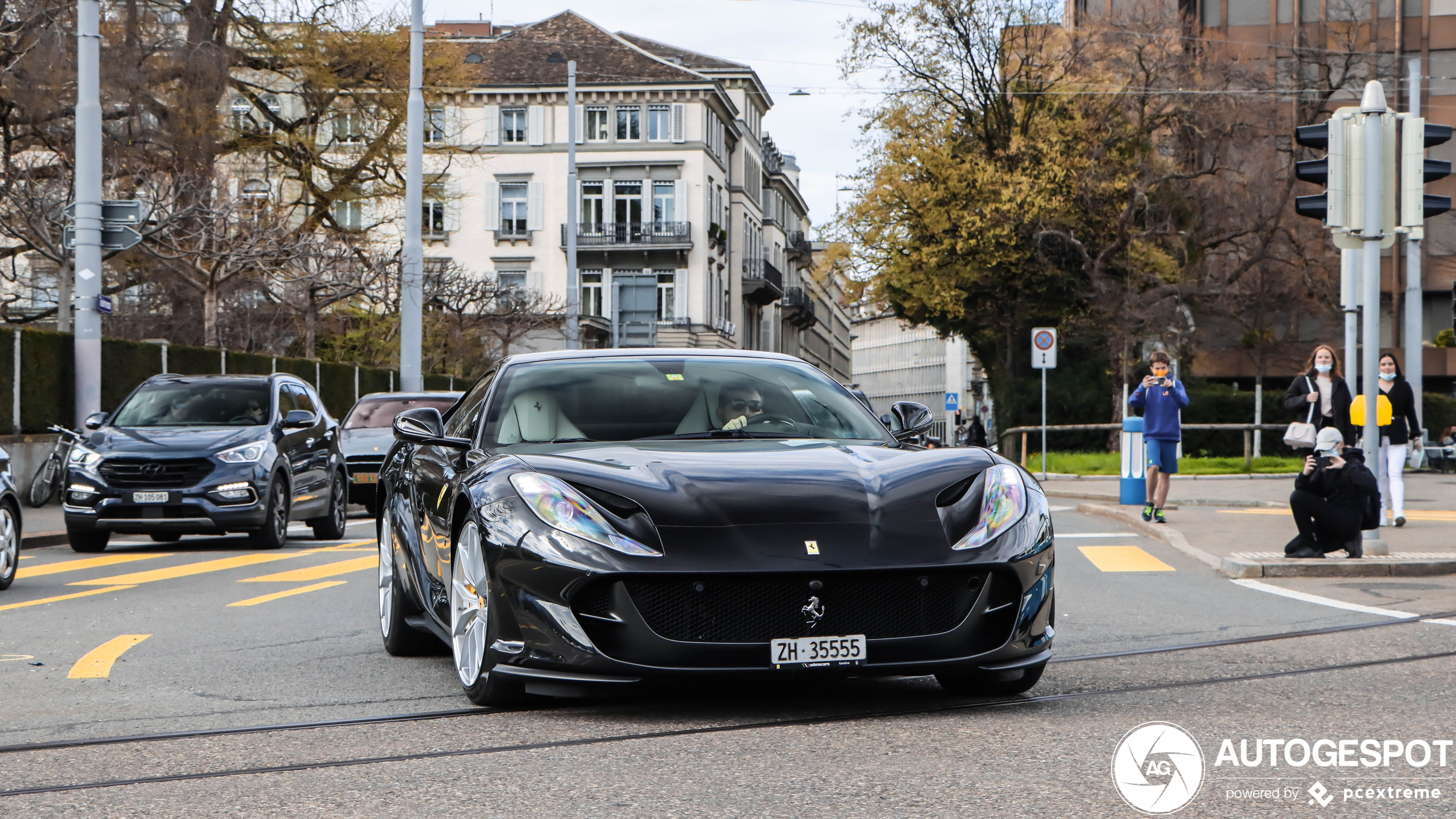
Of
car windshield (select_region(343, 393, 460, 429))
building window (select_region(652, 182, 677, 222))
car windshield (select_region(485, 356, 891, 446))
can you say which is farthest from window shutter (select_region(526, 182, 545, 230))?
car windshield (select_region(485, 356, 891, 446))

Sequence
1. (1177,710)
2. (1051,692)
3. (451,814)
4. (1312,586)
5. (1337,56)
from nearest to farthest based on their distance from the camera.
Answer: (451,814)
(1177,710)
(1051,692)
(1312,586)
(1337,56)

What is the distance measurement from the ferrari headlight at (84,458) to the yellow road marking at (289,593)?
4341 mm

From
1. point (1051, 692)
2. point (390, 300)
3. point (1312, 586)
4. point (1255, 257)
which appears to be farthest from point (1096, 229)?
point (1051, 692)

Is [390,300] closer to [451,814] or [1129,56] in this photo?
[1129,56]

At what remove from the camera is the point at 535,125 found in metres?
79.1

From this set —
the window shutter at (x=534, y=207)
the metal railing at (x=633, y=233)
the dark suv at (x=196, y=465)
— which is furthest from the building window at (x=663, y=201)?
the dark suv at (x=196, y=465)

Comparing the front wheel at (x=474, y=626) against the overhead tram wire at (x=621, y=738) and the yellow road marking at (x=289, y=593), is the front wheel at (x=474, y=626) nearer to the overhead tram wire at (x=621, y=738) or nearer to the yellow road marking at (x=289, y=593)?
the overhead tram wire at (x=621, y=738)

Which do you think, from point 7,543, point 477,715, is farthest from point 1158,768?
point 7,543

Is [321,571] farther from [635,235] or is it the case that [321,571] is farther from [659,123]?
[659,123]

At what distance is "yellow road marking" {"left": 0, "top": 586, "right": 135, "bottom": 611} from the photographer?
10688 millimetres

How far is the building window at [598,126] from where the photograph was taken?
3108 inches

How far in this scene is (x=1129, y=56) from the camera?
42312 millimetres

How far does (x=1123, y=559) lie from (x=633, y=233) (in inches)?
2585

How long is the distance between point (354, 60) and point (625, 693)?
33.6 m
